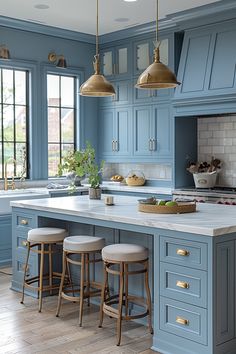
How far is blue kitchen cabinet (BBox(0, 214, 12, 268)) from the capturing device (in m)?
6.14

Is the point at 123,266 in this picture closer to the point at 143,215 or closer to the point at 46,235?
the point at 143,215

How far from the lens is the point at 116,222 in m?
3.91

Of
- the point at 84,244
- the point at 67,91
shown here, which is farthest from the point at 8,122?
the point at 84,244

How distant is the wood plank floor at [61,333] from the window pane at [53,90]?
3582 millimetres

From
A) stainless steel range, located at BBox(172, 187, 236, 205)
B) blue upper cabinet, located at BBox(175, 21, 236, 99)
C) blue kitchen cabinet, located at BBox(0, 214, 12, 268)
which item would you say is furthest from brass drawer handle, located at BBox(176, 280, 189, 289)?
blue kitchen cabinet, located at BBox(0, 214, 12, 268)

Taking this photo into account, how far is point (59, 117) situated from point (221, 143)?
2.48 metres

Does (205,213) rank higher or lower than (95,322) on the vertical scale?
higher

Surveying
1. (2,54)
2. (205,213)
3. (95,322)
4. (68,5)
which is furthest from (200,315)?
(2,54)

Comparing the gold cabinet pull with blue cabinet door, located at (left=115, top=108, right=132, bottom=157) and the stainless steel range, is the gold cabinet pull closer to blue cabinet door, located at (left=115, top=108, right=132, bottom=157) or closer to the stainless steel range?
the stainless steel range

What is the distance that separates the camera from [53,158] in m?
7.46

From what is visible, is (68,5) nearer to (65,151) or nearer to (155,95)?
(155,95)

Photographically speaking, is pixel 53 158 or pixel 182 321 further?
pixel 53 158

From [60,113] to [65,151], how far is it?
1.91 ft

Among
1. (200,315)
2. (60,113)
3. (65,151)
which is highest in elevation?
(60,113)
